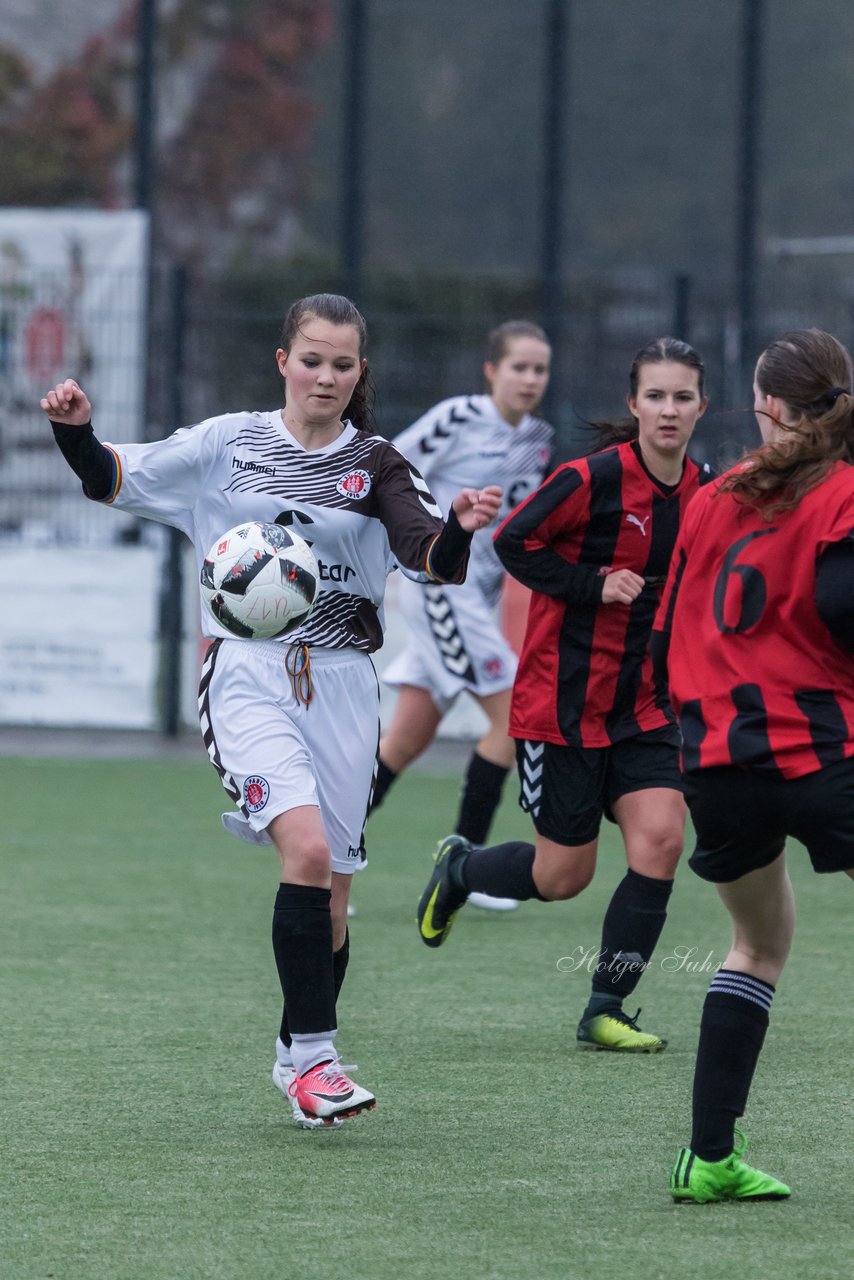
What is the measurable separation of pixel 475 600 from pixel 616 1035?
299 centimetres

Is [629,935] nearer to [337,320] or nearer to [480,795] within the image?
[337,320]

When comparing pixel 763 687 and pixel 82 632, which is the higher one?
pixel 763 687

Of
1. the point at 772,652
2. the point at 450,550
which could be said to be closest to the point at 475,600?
the point at 450,550

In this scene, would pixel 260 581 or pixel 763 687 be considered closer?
pixel 763 687

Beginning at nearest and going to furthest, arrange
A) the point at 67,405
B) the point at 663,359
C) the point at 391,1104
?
the point at 67,405
the point at 391,1104
the point at 663,359

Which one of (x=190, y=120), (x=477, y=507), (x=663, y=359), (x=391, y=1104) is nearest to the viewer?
(x=477, y=507)

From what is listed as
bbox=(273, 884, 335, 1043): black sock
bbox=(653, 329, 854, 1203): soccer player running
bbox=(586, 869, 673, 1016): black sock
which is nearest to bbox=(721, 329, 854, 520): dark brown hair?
bbox=(653, 329, 854, 1203): soccer player running

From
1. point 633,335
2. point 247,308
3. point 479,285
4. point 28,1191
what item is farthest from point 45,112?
point 28,1191

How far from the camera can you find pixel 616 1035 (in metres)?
5.44

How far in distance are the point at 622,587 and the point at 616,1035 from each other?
1.17m

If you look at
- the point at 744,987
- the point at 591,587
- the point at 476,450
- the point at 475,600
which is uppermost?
the point at 476,450

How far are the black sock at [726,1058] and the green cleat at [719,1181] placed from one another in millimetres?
20

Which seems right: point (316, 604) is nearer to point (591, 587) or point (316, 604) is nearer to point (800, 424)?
point (591, 587)

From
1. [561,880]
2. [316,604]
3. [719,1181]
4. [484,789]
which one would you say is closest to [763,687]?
[719,1181]
